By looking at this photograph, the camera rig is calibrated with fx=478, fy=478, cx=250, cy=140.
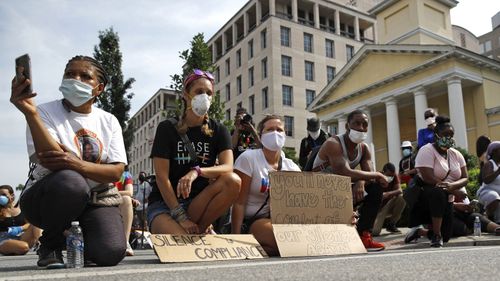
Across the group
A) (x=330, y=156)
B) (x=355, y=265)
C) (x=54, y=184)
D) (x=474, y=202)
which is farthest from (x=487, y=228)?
(x=54, y=184)

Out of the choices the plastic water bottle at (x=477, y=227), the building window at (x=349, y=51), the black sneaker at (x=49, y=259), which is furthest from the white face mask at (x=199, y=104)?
the building window at (x=349, y=51)

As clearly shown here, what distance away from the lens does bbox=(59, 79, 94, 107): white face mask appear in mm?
3402

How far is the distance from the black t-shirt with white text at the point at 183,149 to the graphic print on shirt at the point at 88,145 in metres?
0.59

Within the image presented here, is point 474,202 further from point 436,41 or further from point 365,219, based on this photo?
point 436,41

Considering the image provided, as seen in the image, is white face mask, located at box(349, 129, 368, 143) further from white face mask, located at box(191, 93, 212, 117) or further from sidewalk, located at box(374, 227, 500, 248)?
white face mask, located at box(191, 93, 212, 117)

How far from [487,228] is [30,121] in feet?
18.9

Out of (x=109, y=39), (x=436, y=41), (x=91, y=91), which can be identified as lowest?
(x=91, y=91)

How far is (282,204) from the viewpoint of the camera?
4211 mm

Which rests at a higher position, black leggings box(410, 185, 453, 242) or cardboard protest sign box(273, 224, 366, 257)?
black leggings box(410, 185, 453, 242)

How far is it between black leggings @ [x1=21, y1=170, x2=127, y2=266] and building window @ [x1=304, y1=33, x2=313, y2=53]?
155 feet

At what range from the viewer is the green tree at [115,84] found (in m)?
24.1

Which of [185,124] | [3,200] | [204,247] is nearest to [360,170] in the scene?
[185,124]

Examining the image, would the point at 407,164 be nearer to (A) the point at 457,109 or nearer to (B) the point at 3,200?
(B) the point at 3,200

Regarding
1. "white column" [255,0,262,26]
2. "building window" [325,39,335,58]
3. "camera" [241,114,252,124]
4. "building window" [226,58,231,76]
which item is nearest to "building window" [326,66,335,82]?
"building window" [325,39,335,58]
